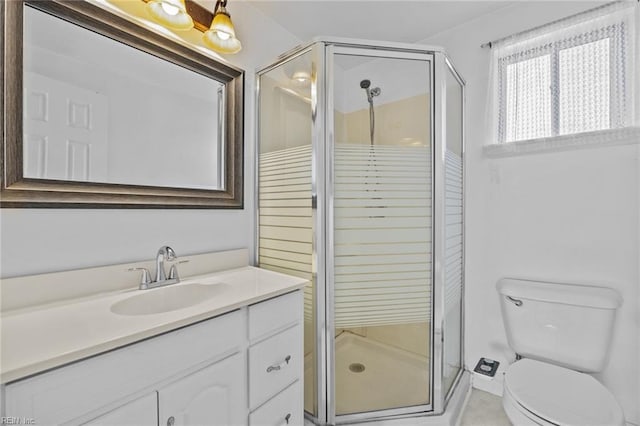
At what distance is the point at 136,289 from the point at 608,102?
2407mm

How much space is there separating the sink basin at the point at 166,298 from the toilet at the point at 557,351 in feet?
4.50

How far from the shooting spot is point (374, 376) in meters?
1.61

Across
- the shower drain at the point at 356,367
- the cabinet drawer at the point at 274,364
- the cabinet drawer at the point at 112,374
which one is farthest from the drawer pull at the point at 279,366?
the shower drain at the point at 356,367

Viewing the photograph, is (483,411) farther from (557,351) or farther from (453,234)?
(453,234)

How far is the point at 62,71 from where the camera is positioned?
1.03 metres

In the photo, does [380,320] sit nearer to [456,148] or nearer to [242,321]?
[242,321]

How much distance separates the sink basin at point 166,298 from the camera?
1.05 metres

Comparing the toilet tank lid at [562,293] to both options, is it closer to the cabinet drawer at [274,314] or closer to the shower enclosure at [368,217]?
the shower enclosure at [368,217]

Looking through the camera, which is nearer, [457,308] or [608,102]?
[608,102]

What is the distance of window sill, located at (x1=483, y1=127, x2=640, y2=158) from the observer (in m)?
1.36

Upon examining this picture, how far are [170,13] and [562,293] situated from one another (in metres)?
2.31

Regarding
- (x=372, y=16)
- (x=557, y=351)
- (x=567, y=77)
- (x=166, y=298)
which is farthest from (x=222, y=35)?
(x=557, y=351)

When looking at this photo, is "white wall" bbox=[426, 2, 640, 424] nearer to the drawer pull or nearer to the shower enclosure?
the shower enclosure

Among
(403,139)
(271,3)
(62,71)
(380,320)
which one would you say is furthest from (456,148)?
(62,71)
